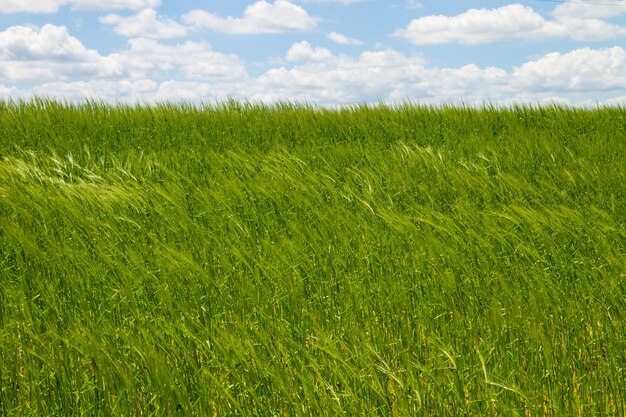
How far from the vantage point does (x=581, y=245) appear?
14.9 feet

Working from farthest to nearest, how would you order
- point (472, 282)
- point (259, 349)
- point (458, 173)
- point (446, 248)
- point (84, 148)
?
point (84, 148)
point (458, 173)
point (446, 248)
point (472, 282)
point (259, 349)

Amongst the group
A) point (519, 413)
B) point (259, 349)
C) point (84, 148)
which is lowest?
point (519, 413)

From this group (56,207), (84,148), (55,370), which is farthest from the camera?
(84,148)

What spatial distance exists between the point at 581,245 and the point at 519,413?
248 cm

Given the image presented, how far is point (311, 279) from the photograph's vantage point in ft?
12.1

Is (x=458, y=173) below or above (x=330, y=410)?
above

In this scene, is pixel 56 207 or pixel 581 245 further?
pixel 56 207

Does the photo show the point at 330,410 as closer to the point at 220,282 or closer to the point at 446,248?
the point at 220,282

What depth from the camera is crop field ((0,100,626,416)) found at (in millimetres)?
2471

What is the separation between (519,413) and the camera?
2377 millimetres

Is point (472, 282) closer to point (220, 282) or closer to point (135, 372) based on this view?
point (220, 282)

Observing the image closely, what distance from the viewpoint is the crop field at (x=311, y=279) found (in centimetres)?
247

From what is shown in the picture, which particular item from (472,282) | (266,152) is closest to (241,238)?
(472,282)

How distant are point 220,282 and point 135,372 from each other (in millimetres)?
1112
